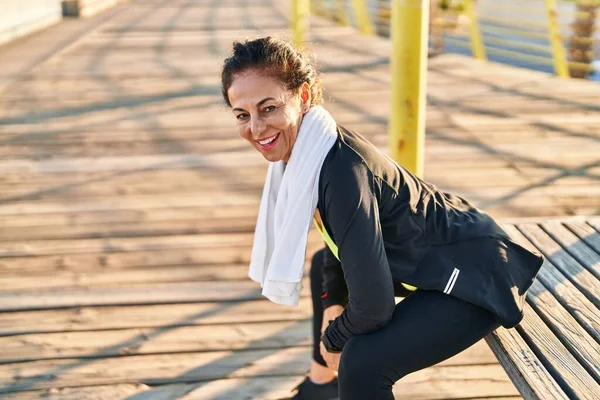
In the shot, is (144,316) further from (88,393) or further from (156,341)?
(88,393)

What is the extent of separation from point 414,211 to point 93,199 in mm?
2362

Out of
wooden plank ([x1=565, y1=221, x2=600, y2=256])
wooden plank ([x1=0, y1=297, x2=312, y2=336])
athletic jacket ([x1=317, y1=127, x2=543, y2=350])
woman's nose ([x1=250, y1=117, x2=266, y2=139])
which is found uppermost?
woman's nose ([x1=250, y1=117, x2=266, y2=139])

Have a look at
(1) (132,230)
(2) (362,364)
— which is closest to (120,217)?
(1) (132,230)

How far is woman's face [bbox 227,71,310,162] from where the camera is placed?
1.69 meters

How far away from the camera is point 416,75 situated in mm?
2617

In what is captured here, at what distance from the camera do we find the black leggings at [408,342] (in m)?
1.64

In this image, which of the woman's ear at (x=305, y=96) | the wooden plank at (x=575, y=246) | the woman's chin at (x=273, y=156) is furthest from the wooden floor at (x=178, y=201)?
the woman's ear at (x=305, y=96)

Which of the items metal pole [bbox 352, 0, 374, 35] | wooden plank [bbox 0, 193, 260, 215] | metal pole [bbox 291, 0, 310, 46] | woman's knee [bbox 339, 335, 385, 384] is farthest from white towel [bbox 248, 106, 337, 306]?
metal pole [bbox 352, 0, 374, 35]

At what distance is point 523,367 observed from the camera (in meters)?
1.58

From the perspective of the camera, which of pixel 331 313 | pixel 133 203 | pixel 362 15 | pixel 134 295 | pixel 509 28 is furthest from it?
pixel 509 28

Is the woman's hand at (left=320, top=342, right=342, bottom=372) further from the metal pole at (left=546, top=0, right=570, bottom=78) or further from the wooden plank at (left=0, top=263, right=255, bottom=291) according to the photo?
the metal pole at (left=546, top=0, right=570, bottom=78)

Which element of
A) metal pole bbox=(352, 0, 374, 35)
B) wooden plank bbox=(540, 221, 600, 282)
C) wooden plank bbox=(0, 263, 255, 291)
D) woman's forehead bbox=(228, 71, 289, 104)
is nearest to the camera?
woman's forehead bbox=(228, 71, 289, 104)

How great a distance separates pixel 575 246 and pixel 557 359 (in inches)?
25.9

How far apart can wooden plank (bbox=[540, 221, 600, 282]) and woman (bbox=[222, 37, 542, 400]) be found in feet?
0.98
